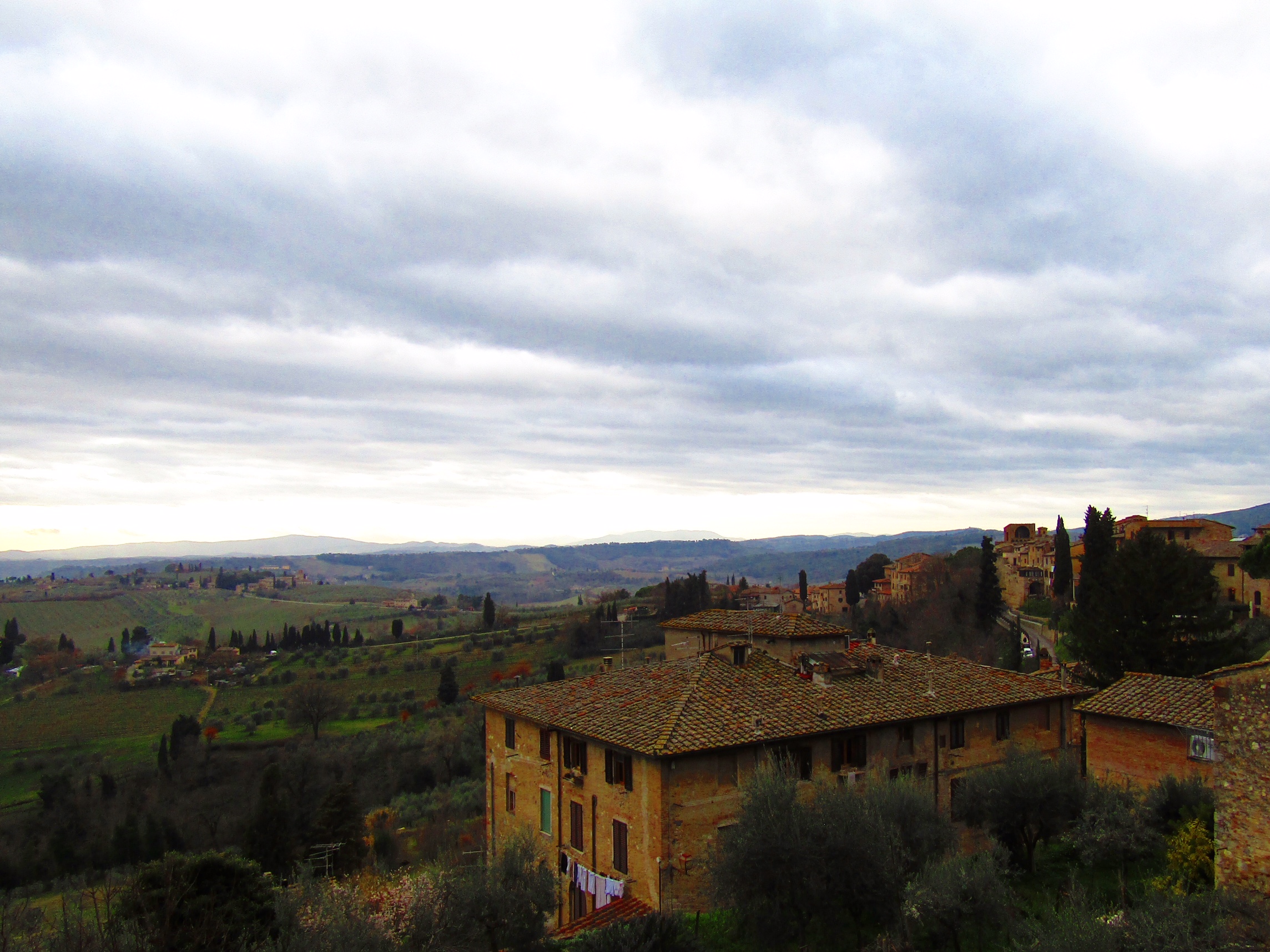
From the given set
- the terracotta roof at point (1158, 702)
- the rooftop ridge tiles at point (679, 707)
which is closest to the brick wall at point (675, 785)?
the rooftop ridge tiles at point (679, 707)

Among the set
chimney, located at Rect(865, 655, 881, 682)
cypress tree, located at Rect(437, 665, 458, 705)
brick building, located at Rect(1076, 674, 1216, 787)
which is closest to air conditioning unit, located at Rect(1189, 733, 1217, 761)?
brick building, located at Rect(1076, 674, 1216, 787)

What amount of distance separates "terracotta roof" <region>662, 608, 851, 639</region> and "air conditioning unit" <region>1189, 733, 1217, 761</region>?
11020mm

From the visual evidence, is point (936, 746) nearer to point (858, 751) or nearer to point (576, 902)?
point (858, 751)

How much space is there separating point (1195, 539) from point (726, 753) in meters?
74.4

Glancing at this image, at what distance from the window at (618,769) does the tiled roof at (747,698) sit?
691mm

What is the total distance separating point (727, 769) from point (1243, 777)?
11.9m

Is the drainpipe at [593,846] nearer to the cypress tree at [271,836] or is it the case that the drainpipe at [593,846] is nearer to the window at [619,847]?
the window at [619,847]

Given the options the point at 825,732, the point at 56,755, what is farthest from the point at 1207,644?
the point at 56,755

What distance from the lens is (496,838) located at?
98.1 ft

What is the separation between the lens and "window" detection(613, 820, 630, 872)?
22.8 m

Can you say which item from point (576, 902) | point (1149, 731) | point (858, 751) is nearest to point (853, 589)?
point (1149, 731)

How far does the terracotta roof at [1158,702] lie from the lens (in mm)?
23938

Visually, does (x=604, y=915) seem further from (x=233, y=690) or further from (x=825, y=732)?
(x=233, y=690)

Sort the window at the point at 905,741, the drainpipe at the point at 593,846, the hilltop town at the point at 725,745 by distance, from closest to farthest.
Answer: the hilltop town at the point at 725,745
the drainpipe at the point at 593,846
the window at the point at 905,741
